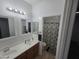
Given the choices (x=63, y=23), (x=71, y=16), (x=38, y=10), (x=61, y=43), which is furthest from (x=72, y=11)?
(x=38, y=10)

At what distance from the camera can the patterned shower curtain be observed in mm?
2777

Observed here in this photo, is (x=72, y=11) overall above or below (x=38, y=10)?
below

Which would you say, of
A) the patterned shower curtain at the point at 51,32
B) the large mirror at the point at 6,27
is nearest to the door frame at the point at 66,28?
the large mirror at the point at 6,27

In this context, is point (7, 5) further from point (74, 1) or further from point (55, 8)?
point (55, 8)

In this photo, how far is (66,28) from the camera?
27.5 inches

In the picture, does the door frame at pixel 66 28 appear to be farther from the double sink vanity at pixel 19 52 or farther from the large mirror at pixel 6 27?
the large mirror at pixel 6 27

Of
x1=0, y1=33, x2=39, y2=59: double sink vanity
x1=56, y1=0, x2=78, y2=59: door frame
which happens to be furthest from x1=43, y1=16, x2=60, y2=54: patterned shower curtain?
x1=56, y1=0, x2=78, y2=59: door frame

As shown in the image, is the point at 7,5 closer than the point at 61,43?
No

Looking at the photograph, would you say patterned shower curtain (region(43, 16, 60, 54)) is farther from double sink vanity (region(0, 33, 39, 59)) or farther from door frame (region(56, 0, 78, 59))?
door frame (region(56, 0, 78, 59))

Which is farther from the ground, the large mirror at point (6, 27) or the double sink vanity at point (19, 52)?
the large mirror at point (6, 27)

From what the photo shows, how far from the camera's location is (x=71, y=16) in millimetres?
675

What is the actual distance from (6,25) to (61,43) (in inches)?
67.6

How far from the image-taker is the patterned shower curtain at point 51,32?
9.11 feet

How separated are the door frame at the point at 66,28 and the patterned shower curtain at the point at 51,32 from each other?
201 centimetres
